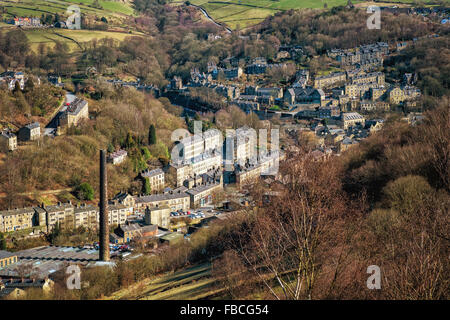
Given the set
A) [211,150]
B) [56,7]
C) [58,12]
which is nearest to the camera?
[211,150]

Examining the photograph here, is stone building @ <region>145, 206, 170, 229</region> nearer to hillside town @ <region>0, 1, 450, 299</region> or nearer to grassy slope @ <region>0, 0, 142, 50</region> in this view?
hillside town @ <region>0, 1, 450, 299</region>

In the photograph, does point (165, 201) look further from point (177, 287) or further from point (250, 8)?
point (250, 8)

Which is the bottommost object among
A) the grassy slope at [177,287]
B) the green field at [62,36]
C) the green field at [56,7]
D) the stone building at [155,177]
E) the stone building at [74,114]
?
the grassy slope at [177,287]

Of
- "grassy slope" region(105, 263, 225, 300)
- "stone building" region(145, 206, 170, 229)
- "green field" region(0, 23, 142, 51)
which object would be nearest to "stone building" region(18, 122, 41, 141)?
"stone building" region(145, 206, 170, 229)

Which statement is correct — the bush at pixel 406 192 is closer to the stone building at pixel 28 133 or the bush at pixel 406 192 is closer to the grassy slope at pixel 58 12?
the stone building at pixel 28 133

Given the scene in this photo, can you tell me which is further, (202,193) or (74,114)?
(74,114)

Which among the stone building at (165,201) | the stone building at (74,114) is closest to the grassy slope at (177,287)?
the stone building at (165,201)

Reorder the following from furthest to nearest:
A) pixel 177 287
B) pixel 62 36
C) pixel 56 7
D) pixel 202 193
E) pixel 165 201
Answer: pixel 56 7
pixel 62 36
pixel 202 193
pixel 165 201
pixel 177 287

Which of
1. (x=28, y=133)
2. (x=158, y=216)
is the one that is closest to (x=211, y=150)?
(x=158, y=216)

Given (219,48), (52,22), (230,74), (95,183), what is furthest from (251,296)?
(52,22)

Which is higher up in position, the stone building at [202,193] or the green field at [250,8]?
the green field at [250,8]
